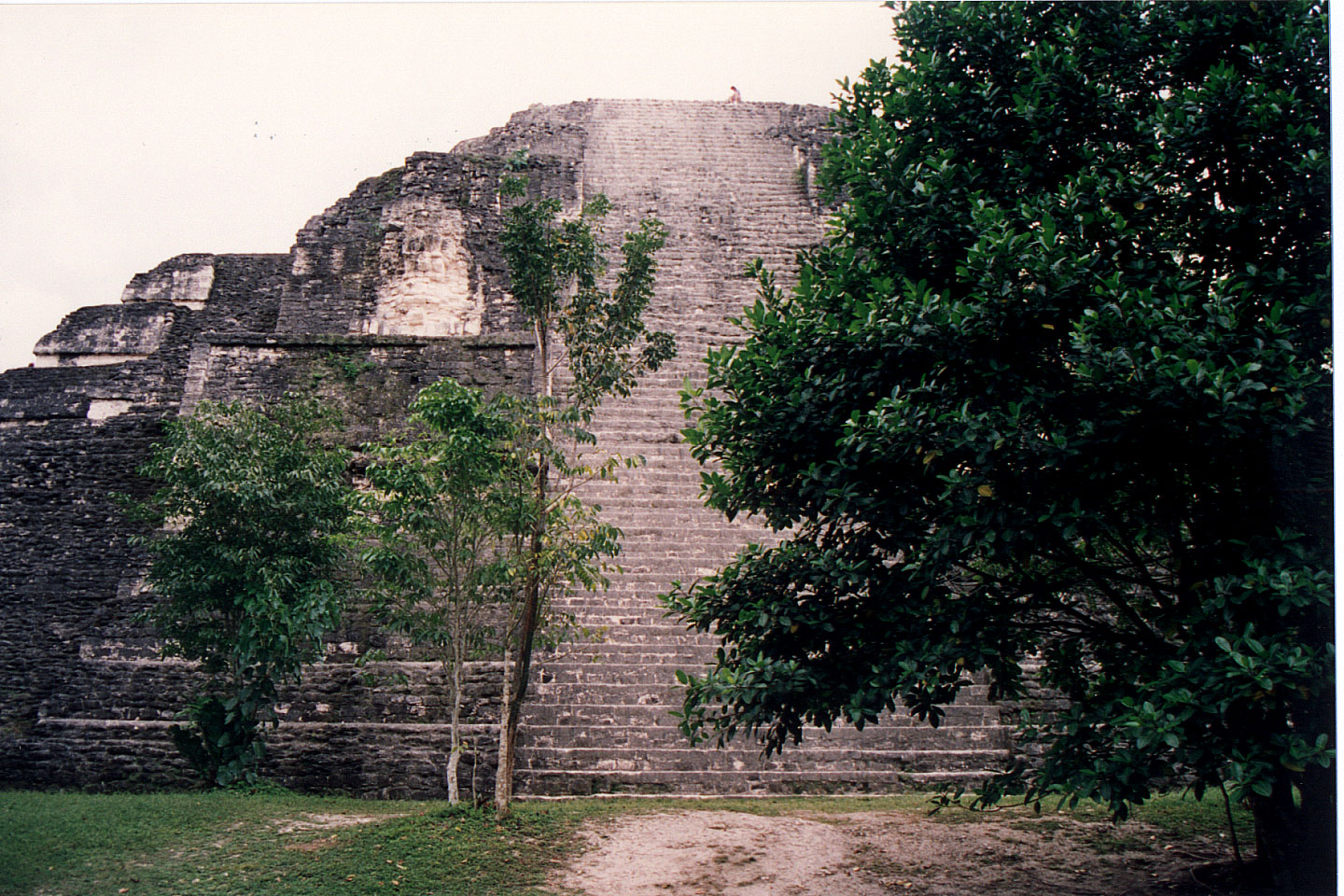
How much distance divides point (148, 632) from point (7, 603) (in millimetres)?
2952

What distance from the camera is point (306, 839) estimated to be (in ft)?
19.4

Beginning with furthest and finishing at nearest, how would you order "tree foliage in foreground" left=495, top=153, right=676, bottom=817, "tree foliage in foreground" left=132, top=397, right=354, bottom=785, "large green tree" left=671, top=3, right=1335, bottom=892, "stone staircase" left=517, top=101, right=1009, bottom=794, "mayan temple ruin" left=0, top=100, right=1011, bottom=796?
1. "mayan temple ruin" left=0, top=100, right=1011, bottom=796
2. "stone staircase" left=517, top=101, right=1009, bottom=794
3. "tree foliage in foreground" left=132, top=397, right=354, bottom=785
4. "tree foliage in foreground" left=495, top=153, right=676, bottom=817
5. "large green tree" left=671, top=3, right=1335, bottom=892

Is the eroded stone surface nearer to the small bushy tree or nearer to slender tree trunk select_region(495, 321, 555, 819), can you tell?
the small bushy tree

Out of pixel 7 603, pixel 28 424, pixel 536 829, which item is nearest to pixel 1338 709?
pixel 536 829

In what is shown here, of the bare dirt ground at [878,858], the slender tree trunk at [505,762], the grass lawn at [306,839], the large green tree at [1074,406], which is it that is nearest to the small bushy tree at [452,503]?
the slender tree trunk at [505,762]

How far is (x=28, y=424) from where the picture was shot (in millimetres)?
12078

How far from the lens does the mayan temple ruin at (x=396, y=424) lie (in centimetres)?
783

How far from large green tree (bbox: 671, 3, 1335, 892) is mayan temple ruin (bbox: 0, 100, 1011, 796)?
10.4 ft

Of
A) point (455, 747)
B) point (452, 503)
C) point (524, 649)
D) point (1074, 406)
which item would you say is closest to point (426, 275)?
point (452, 503)

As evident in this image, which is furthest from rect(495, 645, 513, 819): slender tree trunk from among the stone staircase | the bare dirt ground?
the stone staircase

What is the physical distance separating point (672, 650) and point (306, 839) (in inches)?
146

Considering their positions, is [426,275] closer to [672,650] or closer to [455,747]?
[672,650]

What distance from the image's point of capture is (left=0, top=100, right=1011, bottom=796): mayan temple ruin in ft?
25.7

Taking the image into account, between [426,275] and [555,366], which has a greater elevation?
[426,275]
